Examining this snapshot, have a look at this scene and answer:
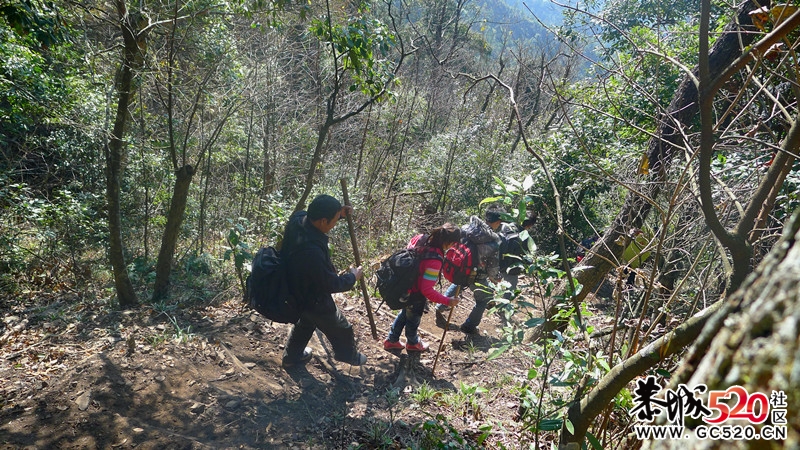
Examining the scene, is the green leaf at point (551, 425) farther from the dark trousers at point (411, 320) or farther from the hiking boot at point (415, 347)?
the hiking boot at point (415, 347)

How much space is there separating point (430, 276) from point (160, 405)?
259 centimetres

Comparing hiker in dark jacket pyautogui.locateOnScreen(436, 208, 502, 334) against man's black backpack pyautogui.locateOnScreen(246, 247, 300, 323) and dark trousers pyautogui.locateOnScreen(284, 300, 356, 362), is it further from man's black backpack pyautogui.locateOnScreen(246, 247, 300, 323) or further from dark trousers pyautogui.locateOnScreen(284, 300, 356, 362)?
man's black backpack pyautogui.locateOnScreen(246, 247, 300, 323)

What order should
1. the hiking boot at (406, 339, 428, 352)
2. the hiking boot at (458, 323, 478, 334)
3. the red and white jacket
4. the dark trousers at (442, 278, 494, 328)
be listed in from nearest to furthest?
the red and white jacket
the hiking boot at (406, 339, 428, 352)
the dark trousers at (442, 278, 494, 328)
the hiking boot at (458, 323, 478, 334)

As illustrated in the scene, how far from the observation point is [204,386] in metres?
3.90

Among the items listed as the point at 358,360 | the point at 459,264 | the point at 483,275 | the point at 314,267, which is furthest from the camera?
the point at 483,275

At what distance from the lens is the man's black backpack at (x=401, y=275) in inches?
175

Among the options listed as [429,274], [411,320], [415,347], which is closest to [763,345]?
[429,274]

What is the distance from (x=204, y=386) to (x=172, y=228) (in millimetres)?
2340

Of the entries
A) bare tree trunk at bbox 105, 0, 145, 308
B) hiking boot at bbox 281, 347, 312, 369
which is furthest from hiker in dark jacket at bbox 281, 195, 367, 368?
bare tree trunk at bbox 105, 0, 145, 308

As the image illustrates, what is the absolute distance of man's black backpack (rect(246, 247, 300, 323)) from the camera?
386cm

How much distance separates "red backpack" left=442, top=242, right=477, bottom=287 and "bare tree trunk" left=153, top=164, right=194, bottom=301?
3206 mm

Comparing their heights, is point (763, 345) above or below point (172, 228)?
below

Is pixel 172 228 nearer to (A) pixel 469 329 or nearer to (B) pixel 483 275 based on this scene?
(B) pixel 483 275

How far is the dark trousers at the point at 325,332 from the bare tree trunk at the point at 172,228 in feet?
7.24
